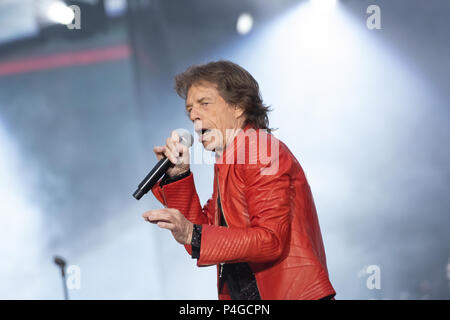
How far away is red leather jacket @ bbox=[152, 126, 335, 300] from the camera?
1.08m

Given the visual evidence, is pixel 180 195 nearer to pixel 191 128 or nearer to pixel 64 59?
pixel 191 128

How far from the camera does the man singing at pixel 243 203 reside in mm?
1080

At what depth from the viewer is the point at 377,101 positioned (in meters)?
2.97

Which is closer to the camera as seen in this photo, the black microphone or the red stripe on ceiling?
the black microphone

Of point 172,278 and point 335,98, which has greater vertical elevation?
point 335,98

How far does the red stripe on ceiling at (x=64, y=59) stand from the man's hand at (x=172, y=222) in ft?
8.48

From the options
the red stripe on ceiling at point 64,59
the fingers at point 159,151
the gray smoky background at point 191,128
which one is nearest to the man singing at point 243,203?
the fingers at point 159,151

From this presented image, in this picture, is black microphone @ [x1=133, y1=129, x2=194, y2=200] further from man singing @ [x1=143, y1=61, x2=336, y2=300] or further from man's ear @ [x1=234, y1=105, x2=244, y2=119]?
man's ear @ [x1=234, y1=105, x2=244, y2=119]

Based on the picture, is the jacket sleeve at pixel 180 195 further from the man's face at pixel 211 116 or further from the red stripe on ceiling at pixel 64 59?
the red stripe on ceiling at pixel 64 59

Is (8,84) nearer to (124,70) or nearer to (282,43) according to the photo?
(124,70)

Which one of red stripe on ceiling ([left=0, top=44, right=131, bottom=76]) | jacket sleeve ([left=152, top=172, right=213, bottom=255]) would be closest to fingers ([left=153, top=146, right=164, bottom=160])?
jacket sleeve ([left=152, top=172, right=213, bottom=255])

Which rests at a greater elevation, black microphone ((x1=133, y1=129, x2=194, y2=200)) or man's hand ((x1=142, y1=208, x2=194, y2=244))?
black microphone ((x1=133, y1=129, x2=194, y2=200))
